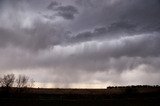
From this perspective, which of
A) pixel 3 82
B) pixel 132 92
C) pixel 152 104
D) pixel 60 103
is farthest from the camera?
pixel 3 82

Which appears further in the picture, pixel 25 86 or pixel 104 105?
pixel 25 86

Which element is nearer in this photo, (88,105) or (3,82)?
(88,105)

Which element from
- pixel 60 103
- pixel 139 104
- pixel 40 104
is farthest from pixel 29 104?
pixel 139 104

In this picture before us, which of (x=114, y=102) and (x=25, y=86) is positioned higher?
(x=25, y=86)

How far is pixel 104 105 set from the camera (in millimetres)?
47281

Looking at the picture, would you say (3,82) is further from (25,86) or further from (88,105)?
(88,105)

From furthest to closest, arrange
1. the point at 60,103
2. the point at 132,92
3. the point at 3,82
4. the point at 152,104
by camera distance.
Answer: the point at 3,82 → the point at 132,92 → the point at 60,103 → the point at 152,104

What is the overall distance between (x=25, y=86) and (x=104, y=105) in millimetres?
58557

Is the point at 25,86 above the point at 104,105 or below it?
above

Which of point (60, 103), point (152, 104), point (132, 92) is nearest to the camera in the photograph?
point (152, 104)

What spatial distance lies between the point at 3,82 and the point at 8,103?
159 feet

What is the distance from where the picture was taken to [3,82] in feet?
311

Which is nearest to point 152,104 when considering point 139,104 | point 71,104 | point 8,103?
point 139,104

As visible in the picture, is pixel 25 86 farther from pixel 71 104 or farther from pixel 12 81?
pixel 71 104
